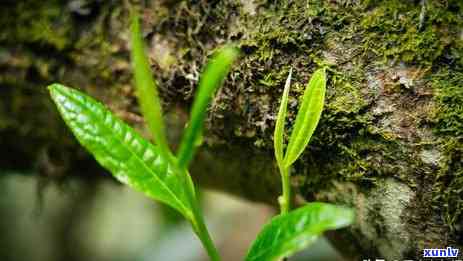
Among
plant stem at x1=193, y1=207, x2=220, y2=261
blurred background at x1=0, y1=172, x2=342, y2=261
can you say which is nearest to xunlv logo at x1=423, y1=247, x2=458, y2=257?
plant stem at x1=193, y1=207, x2=220, y2=261

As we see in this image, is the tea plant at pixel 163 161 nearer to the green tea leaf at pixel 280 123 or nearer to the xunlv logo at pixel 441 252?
the green tea leaf at pixel 280 123

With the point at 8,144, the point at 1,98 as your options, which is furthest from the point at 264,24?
the point at 8,144

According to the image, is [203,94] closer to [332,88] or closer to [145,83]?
[145,83]

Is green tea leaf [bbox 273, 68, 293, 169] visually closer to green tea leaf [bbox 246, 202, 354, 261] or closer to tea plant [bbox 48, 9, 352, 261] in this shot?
tea plant [bbox 48, 9, 352, 261]

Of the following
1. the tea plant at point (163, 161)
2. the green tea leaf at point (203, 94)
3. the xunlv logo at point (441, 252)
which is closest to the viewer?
the green tea leaf at point (203, 94)

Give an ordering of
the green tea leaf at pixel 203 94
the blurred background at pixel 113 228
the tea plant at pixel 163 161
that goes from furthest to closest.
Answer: the blurred background at pixel 113 228, the tea plant at pixel 163 161, the green tea leaf at pixel 203 94

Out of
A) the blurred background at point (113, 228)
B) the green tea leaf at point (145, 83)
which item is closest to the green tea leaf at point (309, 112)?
the green tea leaf at point (145, 83)

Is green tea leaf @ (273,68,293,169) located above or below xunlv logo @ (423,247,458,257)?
above
